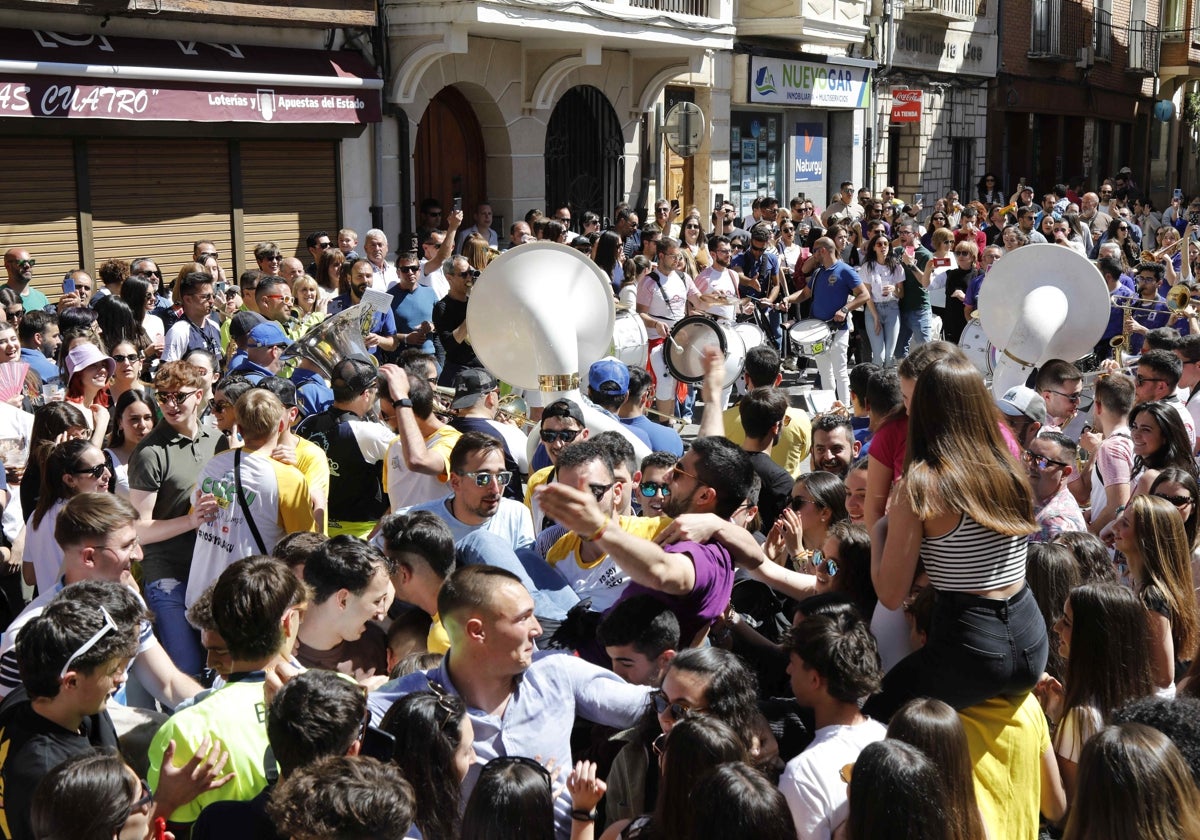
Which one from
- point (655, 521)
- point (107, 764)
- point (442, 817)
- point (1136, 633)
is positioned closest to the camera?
point (107, 764)

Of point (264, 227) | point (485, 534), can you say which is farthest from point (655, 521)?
point (264, 227)

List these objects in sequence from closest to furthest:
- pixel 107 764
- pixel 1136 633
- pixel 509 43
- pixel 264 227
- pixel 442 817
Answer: pixel 107 764
pixel 442 817
pixel 1136 633
pixel 264 227
pixel 509 43

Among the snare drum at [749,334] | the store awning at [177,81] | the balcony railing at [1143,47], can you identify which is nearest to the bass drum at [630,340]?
the snare drum at [749,334]

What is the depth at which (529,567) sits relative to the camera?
170 inches

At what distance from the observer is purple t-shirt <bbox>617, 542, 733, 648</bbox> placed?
3.63 meters

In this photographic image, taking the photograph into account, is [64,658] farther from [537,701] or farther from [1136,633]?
[1136,633]

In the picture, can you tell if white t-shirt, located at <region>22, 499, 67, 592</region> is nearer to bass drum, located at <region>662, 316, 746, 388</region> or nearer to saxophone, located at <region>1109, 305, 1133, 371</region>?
A: bass drum, located at <region>662, 316, 746, 388</region>

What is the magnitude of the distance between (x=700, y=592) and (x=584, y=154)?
48.3 ft

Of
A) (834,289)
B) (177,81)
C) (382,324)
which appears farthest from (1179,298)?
(177,81)

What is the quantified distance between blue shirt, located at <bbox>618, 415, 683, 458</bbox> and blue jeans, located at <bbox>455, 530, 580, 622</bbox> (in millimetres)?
1690

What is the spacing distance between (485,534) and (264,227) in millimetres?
9940

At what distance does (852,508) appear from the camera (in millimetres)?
4797

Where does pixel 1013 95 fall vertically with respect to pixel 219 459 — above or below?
above

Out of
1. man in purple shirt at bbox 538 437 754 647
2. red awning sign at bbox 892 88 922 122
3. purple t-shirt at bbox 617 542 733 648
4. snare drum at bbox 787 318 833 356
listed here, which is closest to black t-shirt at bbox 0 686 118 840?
man in purple shirt at bbox 538 437 754 647
